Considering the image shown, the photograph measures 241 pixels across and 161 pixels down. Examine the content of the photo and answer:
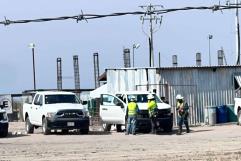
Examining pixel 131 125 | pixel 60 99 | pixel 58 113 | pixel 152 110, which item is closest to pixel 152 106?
pixel 152 110

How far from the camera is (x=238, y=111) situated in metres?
34.0

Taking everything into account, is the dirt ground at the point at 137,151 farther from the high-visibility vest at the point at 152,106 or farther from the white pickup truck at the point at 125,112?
the white pickup truck at the point at 125,112

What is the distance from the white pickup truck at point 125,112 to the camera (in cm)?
3033

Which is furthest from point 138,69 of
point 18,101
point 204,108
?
point 18,101

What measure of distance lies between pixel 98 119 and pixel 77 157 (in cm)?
1842

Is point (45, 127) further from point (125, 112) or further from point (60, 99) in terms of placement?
point (125, 112)

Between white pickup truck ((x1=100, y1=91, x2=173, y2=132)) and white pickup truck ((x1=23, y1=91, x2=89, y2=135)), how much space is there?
1.38 metres

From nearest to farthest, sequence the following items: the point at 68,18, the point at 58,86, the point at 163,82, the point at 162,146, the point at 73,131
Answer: the point at 68,18 < the point at 162,146 < the point at 73,131 < the point at 163,82 < the point at 58,86

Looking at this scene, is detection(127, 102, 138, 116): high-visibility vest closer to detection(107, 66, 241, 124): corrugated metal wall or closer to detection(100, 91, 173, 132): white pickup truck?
detection(100, 91, 173, 132): white pickup truck

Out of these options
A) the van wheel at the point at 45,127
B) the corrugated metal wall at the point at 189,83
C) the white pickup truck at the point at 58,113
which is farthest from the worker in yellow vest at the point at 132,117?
the corrugated metal wall at the point at 189,83

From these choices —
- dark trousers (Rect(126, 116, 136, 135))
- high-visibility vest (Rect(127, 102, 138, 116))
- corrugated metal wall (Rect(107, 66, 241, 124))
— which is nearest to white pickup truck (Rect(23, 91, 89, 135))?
dark trousers (Rect(126, 116, 136, 135))

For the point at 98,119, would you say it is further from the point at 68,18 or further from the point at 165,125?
the point at 68,18

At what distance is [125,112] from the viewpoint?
30.7 metres

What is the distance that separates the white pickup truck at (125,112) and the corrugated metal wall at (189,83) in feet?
13.3
